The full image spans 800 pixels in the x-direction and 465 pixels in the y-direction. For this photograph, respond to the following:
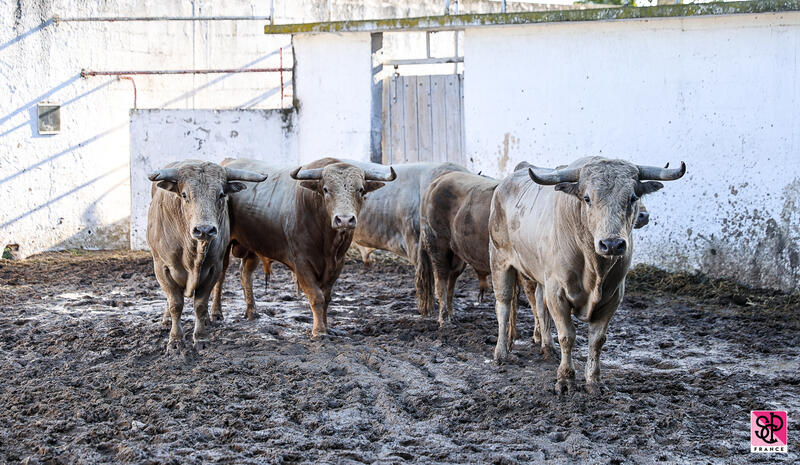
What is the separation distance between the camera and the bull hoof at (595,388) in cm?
551

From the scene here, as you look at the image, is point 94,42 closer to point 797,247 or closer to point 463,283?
point 463,283

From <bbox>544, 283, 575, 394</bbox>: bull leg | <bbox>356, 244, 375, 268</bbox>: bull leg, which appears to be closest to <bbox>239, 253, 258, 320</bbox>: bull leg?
<bbox>356, 244, 375, 268</bbox>: bull leg

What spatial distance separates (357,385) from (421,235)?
8.86ft

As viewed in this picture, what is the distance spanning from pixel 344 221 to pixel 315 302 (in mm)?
891

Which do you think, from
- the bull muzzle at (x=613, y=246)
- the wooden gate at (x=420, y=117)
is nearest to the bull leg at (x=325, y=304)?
the bull muzzle at (x=613, y=246)

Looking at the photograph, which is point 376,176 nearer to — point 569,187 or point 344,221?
point 344,221

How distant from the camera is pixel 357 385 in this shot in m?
5.81

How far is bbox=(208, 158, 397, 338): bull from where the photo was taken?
730cm

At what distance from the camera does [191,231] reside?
6336 millimetres

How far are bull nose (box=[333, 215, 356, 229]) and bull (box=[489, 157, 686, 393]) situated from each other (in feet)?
4.17

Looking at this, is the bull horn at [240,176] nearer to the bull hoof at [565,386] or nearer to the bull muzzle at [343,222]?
the bull muzzle at [343,222]

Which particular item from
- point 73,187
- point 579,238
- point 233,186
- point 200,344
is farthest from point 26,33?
point 579,238

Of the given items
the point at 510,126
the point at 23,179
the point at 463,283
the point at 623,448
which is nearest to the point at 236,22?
the point at 23,179

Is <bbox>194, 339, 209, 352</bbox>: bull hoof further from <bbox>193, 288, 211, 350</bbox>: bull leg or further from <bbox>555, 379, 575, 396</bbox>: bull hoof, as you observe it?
<bbox>555, 379, 575, 396</bbox>: bull hoof
